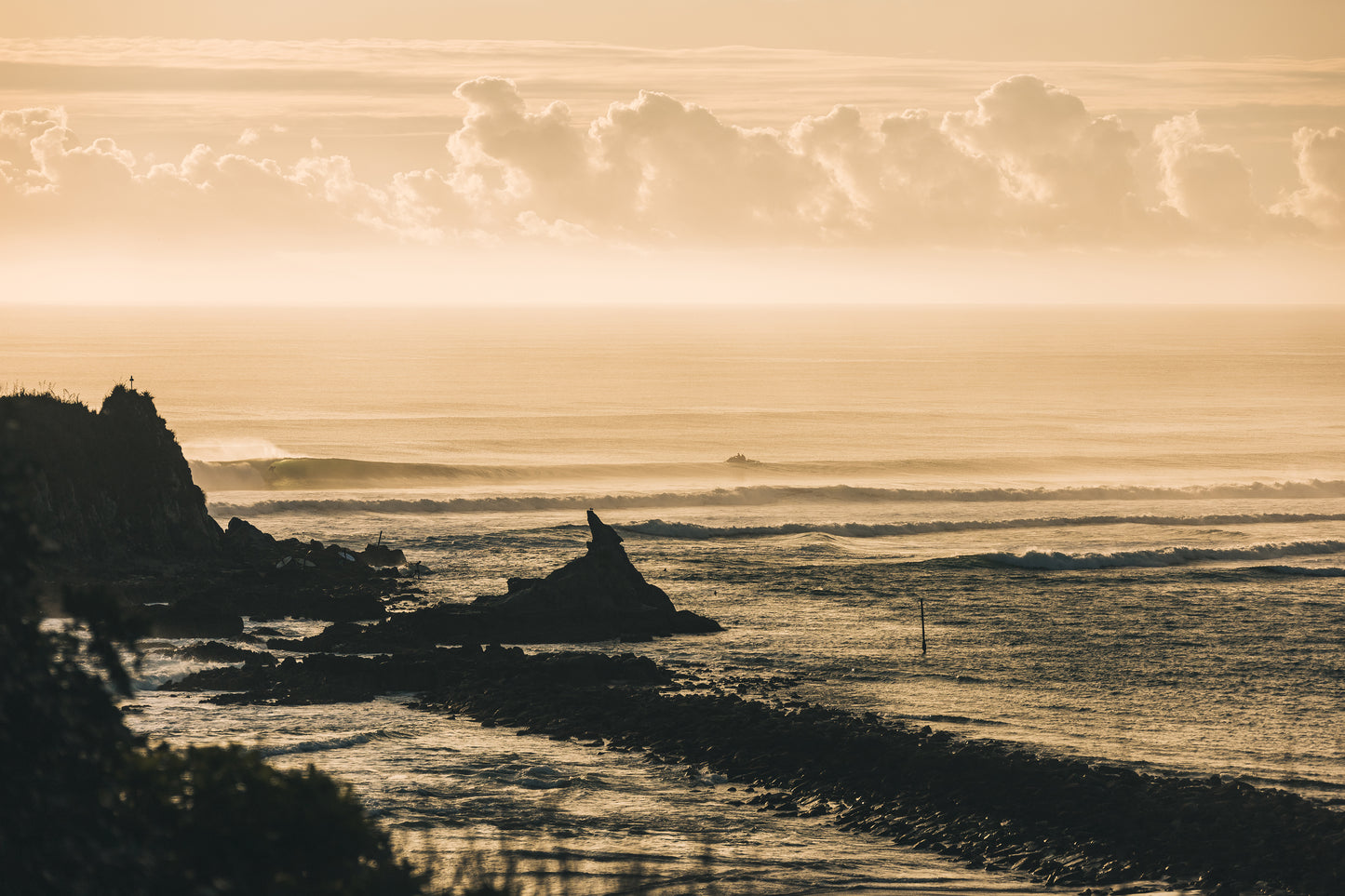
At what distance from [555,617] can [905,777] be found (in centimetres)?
1617

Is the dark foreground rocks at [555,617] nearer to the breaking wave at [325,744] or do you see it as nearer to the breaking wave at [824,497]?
the breaking wave at [325,744]

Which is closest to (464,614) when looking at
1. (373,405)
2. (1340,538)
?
(1340,538)

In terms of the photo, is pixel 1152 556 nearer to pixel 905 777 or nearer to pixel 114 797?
pixel 905 777

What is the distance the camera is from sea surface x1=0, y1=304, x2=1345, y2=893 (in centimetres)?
2334

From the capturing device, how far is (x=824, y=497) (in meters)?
78.2

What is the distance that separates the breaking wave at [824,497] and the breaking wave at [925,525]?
876 centimetres

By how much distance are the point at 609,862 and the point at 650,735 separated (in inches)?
269

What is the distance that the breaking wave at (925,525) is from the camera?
62312 mm

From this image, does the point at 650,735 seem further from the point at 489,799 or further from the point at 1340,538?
the point at 1340,538

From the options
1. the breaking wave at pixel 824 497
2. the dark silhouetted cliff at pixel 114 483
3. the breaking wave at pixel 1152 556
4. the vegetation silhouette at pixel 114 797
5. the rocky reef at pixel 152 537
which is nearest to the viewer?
the vegetation silhouette at pixel 114 797

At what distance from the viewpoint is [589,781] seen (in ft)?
80.3

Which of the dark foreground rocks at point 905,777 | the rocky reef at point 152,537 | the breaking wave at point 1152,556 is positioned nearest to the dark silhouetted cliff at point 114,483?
the rocky reef at point 152,537

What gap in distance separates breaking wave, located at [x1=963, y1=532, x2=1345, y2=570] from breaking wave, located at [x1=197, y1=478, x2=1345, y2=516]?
65.6ft

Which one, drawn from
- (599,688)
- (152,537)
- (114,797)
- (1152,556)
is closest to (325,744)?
(599,688)
